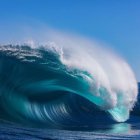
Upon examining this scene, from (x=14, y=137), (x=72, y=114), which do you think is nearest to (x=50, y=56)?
(x=72, y=114)

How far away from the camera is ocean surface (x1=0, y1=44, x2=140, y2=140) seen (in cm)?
1565

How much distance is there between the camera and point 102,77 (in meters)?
21.6

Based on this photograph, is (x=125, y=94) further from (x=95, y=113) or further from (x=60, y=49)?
(x=60, y=49)

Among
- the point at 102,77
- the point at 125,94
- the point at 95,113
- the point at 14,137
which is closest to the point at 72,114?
the point at 95,113

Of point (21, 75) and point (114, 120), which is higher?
point (21, 75)

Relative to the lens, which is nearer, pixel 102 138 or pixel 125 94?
pixel 102 138

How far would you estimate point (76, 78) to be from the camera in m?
19.5

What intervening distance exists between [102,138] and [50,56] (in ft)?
25.1

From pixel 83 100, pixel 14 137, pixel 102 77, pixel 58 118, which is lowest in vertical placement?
pixel 14 137

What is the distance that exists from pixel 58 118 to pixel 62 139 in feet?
22.7

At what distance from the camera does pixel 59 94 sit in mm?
19906

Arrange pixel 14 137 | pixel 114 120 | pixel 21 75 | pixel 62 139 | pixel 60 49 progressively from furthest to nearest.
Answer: pixel 114 120 < pixel 60 49 < pixel 21 75 < pixel 62 139 < pixel 14 137

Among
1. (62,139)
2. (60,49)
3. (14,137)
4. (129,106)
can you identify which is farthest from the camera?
(129,106)

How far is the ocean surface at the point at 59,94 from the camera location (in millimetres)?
15648
